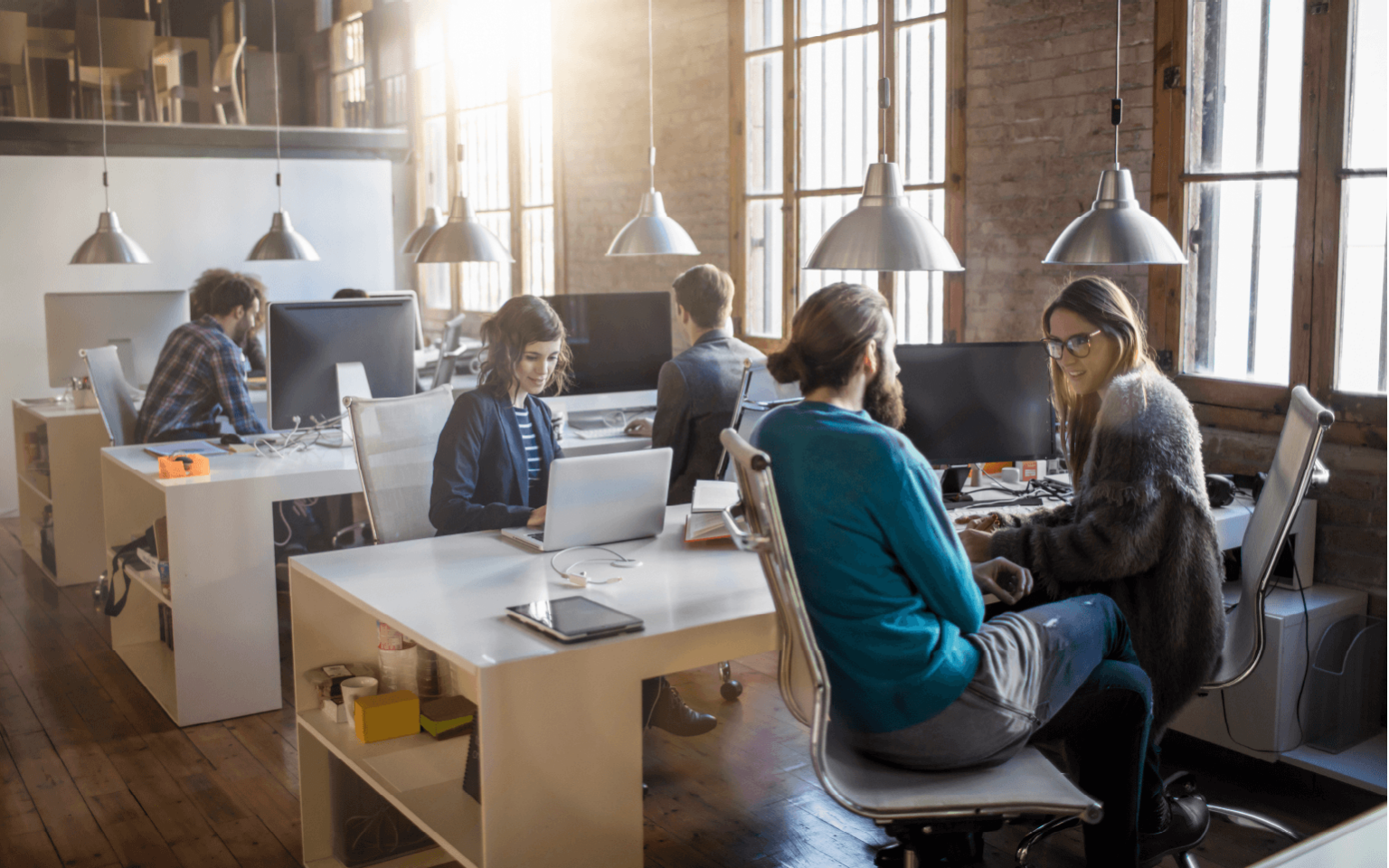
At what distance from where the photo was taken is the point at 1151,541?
7.82ft

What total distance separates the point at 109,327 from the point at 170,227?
5.12 feet

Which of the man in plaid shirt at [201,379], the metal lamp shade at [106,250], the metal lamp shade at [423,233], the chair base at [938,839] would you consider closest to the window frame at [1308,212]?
the chair base at [938,839]

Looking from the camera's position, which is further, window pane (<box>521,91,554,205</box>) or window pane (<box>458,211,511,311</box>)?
window pane (<box>458,211,511,311</box>)

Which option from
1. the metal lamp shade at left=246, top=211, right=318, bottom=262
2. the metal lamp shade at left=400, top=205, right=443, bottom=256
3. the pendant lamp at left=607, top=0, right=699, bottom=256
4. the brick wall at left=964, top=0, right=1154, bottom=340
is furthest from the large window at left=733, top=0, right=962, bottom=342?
the metal lamp shade at left=246, top=211, right=318, bottom=262

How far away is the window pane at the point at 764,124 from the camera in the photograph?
18.3 feet

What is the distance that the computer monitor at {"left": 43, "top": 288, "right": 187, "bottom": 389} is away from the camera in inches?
245

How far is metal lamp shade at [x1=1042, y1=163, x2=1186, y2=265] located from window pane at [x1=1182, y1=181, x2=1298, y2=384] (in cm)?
66

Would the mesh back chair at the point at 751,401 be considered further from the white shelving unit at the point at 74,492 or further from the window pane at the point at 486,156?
the window pane at the point at 486,156

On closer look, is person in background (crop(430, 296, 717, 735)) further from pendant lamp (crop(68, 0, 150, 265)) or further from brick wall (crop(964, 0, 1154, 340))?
pendant lamp (crop(68, 0, 150, 265))

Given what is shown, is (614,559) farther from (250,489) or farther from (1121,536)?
(250,489)

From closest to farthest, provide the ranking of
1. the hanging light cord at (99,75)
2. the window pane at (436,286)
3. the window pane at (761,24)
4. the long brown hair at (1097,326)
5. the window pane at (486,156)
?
→ the long brown hair at (1097,326) < the window pane at (761,24) < the hanging light cord at (99,75) < the window pane at (486,156) < the window pane at (436,286)

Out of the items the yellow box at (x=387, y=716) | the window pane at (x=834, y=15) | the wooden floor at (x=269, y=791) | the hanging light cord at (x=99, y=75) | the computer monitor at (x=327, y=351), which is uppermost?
the hanging light cord at (x=99, y=75)

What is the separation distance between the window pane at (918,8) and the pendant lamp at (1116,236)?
6.02 feet

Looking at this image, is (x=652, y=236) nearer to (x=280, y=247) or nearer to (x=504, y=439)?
(x=504, y=439)
